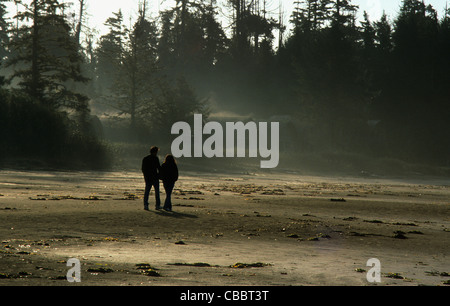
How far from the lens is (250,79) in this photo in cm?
9081

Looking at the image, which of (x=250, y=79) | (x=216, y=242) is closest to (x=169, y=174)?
(x=216, y=242)

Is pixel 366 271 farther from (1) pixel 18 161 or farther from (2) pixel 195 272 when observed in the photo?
(1) pixel 18 161

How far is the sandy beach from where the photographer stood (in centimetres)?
962

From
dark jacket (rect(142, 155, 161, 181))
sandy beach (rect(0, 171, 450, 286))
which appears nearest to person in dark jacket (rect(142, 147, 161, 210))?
dark jacket (rect(142, 155, 161, 181))

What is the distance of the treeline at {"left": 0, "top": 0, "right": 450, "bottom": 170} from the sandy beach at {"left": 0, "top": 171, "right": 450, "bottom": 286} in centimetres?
2883

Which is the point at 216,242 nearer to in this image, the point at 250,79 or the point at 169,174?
the point at 169,174

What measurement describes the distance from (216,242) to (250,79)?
257 ft

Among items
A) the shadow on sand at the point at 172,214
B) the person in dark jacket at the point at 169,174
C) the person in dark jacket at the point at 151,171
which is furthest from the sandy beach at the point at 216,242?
the person in dark jacket at the point at 169,174

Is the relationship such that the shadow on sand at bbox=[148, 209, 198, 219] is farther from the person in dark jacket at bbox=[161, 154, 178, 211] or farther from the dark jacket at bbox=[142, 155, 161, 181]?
the dark jacket at bbox=[142, 155, 161, 181]

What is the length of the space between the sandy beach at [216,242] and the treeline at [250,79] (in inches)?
1135

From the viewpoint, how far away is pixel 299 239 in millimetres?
14625

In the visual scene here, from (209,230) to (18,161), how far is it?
31.4 m

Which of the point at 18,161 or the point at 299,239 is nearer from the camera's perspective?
the point at 299,239
